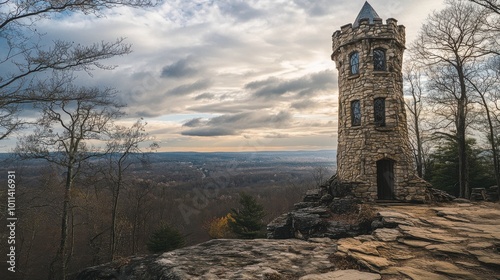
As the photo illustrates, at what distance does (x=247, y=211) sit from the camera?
22922mm

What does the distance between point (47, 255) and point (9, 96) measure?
26.1 m

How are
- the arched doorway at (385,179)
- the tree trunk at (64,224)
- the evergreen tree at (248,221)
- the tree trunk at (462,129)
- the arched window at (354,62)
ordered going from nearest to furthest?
the tree trunk at (64,224)
the arched doorway at (385,179)
the arched window at (354,62)
the tree trunk at (462,129)
the evergreen tree at (248,221)

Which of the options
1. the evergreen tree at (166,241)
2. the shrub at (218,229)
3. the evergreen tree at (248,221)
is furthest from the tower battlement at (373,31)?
the shrub at (218,229)

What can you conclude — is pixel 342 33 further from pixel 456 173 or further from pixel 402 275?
pixel 456 173

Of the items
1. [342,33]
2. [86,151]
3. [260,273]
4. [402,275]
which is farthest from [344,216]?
[86,151]

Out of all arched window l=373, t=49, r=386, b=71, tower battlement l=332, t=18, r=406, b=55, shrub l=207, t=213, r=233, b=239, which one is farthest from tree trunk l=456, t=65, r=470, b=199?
shrub l=207, t=213, r=233, b=239

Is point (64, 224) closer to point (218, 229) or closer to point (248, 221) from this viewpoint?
point (248, 221)

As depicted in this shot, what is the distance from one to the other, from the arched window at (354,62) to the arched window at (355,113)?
1.48 m

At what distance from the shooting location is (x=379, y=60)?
12234 mm

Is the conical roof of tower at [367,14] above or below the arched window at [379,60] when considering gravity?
above

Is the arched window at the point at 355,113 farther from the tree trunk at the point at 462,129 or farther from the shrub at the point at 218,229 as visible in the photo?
the shrub at the point at 218,229

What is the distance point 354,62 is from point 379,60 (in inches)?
43.2

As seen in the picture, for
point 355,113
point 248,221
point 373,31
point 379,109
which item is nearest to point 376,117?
point 379,109

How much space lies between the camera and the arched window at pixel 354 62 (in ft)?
40.9
